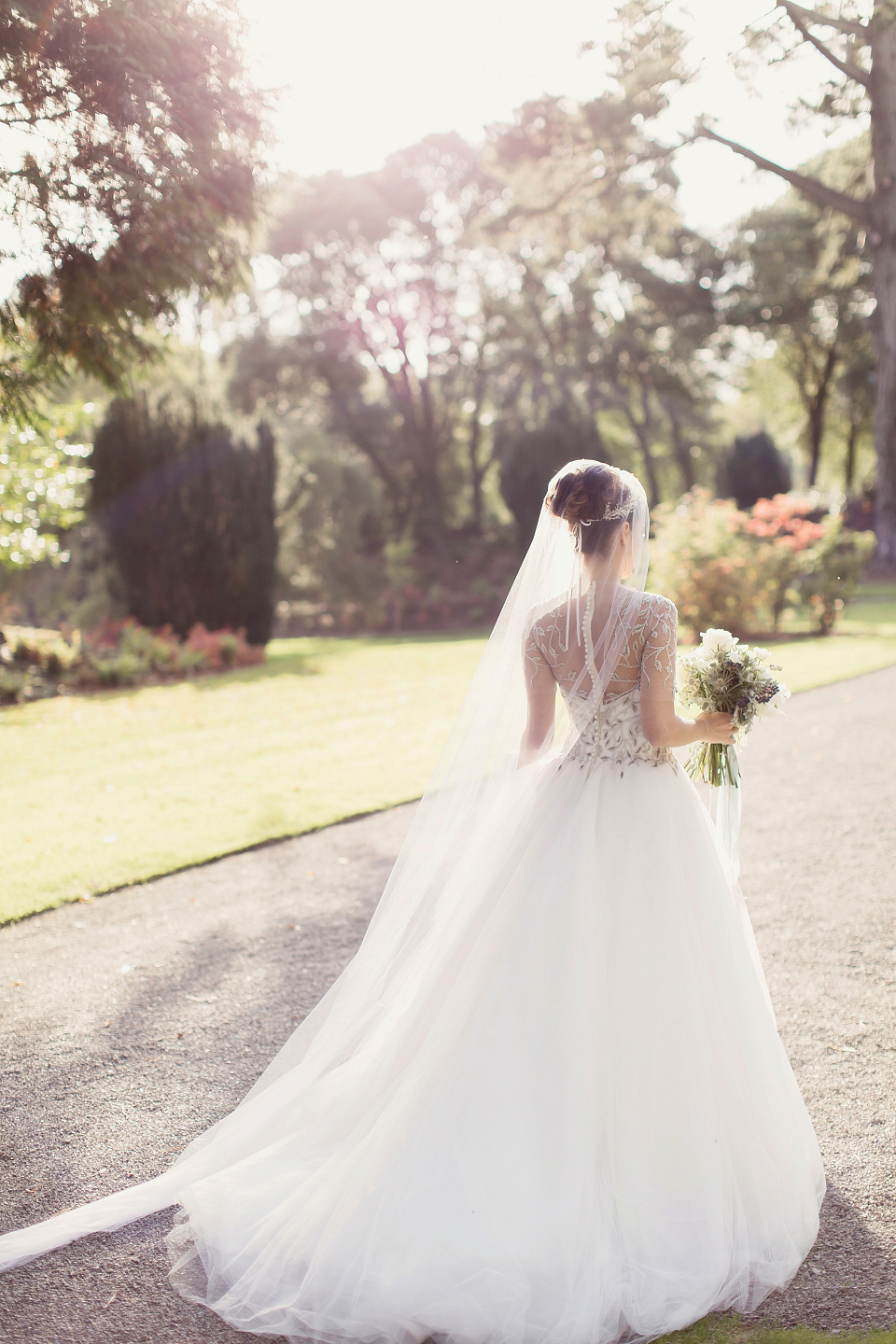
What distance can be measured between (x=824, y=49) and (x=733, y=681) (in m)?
19.2

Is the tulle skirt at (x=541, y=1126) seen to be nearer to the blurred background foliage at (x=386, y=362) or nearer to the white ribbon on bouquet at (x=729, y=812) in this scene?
the white ribbon on bouquet at (x=729, y=812)

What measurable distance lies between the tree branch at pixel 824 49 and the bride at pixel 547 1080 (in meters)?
17.3

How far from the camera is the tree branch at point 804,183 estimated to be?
19.6 metres

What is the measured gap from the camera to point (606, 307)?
3438 centimetres

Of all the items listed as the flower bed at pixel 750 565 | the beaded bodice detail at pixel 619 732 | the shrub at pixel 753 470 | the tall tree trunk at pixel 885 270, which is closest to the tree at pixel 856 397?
the shrub at pixel 753 470

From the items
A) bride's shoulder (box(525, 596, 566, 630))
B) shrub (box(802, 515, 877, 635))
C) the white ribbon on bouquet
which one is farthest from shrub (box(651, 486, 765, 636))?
bride's shoulder (box(525, 596, 566, 630))

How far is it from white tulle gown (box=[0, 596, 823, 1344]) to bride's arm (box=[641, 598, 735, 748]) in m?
0.01

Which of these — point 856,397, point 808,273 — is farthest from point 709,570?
point 856,397

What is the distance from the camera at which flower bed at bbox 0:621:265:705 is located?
1440 centimetres

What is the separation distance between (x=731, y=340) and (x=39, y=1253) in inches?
1330

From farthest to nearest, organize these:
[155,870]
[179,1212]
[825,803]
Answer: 1. [825,803]
2. [155,870]
3. [179,1212]

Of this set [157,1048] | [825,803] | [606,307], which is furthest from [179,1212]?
[606,307]

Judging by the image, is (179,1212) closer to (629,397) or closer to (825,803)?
(825,803)

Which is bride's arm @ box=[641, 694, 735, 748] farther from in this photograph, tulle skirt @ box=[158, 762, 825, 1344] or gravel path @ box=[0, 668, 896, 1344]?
gravel path @ box=[0, 668, 896, 1344]
